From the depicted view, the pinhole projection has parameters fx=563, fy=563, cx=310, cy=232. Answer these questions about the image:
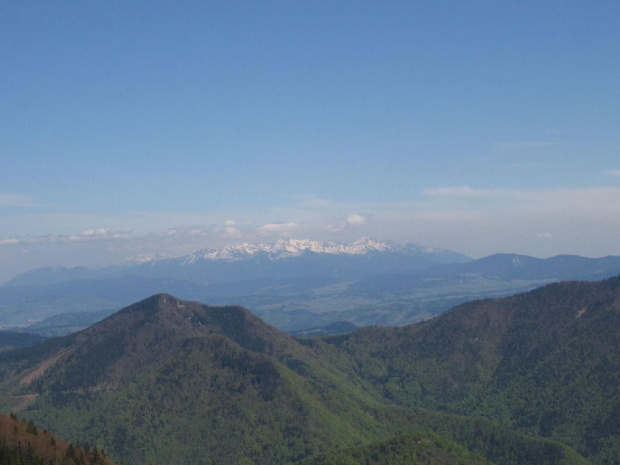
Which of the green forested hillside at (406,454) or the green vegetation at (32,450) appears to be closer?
the green vegetation at (32,450)

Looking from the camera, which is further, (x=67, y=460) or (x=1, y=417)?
(x=1, y=417)

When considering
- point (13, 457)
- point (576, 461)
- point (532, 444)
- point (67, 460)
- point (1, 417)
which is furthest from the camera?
point (532, 444)

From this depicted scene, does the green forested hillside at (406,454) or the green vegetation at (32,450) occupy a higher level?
the green vegetation at (32,450)

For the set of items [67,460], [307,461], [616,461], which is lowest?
[616,461]

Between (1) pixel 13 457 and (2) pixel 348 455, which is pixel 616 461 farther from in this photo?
(1) pixel 13 457

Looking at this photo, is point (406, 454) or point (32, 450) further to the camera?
point (406, 454)

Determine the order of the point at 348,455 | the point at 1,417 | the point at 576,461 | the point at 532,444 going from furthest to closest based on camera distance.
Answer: the point at 532,444, the point at 576,461, the point at 348,455, the point at 1,417

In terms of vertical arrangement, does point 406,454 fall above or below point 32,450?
below

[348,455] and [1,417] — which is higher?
[1,417]

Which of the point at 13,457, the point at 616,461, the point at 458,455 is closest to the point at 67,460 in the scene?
the point at 13,457

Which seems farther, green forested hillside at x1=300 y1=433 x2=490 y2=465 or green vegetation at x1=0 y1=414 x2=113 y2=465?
green forested hillside at x1=300 y1=433 x2=490 y2=465

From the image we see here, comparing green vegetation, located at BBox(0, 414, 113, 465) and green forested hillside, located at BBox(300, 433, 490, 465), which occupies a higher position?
green vegetation, located at BBox(0, 414, 113, 465)

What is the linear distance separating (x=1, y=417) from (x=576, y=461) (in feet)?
542

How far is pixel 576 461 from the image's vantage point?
589 ft
